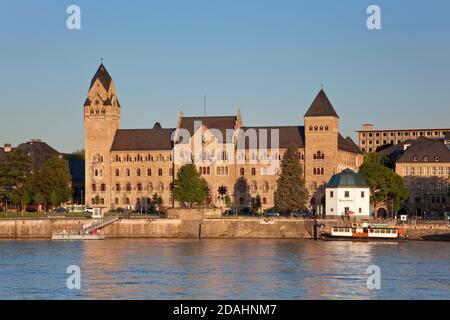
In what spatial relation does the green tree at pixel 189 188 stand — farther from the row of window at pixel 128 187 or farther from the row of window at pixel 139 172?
the row of window at pixel 139 172

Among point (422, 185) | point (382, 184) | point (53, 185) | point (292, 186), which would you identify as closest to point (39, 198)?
point (53, 185)

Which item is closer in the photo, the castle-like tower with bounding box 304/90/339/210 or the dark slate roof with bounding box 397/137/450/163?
the castle-like tower with bounding box 304/90/339/210

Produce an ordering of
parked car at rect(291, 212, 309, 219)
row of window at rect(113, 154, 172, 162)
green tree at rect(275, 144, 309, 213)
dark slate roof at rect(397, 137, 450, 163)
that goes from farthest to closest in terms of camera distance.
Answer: row of window at rect(113, 154, 172, 162), dark slate roof at rect(397, 137, 450, 163), green tree at rect(275, 144, 309, 213), parked car at rect(291, 212, 309, 219)

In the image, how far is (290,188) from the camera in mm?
132250

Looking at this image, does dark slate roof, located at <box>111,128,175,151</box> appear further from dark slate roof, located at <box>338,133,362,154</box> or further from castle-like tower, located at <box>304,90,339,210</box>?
dark slate roof, located at <box>338,133,362,154</box>

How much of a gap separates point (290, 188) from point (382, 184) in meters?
11.1

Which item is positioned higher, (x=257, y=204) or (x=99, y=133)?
(x=99, y=133)

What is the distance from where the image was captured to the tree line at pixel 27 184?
5635 inches

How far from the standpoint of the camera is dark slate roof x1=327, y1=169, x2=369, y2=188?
4891 inches

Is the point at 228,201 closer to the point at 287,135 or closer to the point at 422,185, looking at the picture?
the point at 287,135

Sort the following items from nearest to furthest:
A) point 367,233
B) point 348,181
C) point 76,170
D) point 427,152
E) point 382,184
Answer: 1. point 367,233
2. point 348,181
3. point 382,184
4. point 427,152
5. point 76,170

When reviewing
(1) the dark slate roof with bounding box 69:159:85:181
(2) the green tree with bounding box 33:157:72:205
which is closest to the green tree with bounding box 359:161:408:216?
(2) the green tree with bounding box 33:157:72:205

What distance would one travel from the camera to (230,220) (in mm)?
120500

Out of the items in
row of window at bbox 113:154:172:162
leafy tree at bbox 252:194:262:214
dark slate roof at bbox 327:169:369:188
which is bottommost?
leafy tree at bbox 252:194:262:214
